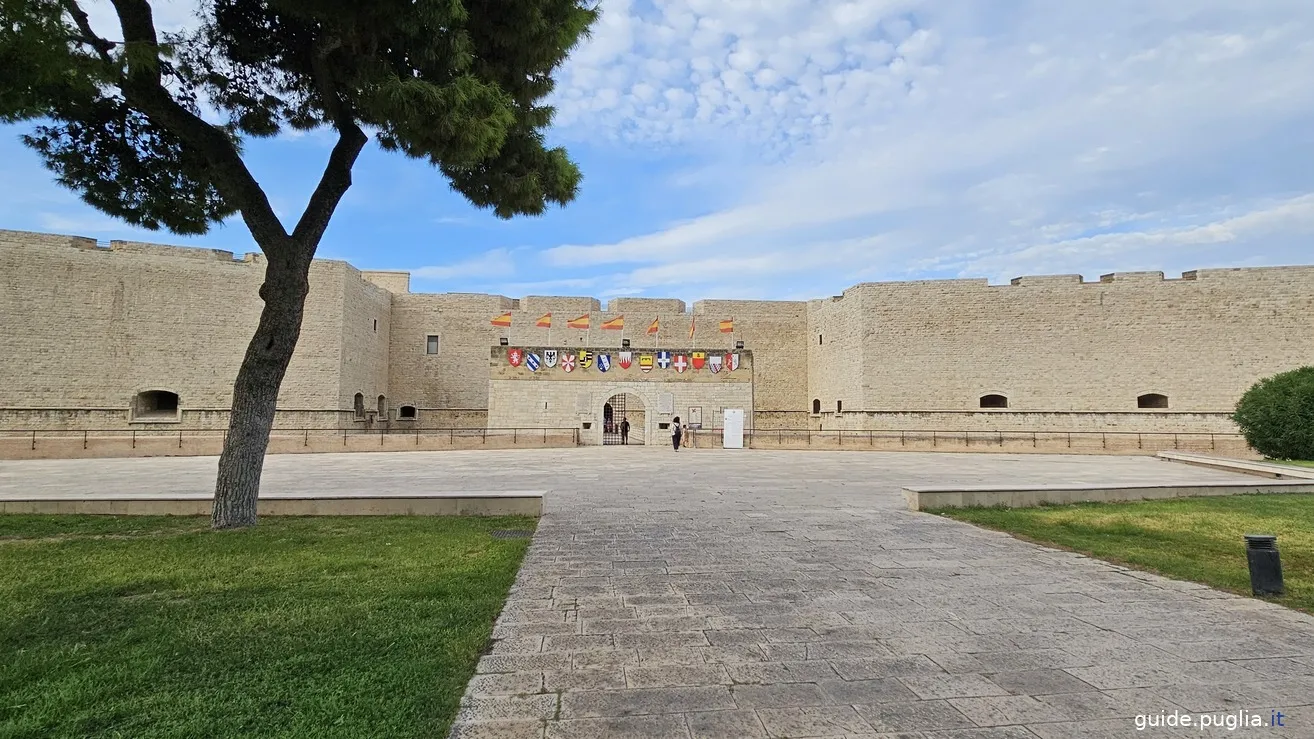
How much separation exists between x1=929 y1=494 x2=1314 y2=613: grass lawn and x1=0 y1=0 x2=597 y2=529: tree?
20.3ft

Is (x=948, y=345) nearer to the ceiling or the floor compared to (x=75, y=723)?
nearer to the ceiling

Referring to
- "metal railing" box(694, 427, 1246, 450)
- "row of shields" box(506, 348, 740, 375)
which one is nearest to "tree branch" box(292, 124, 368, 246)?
"row of shields" box(506, 348, 740, 375)

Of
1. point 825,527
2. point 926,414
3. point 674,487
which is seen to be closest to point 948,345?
point 926,414

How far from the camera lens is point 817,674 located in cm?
270

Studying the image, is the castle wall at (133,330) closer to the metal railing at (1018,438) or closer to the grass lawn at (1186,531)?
the metal railing at (1018,438)

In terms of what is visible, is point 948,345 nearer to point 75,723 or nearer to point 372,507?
point 372,507

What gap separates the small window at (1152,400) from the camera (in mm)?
23250

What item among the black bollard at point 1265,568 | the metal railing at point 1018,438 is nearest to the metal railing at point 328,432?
the metal railing at point 1018,438

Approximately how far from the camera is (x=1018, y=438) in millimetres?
22781

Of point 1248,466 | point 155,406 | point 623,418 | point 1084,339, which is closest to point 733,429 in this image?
point 623,418

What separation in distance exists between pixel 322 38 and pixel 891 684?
7.08 meters

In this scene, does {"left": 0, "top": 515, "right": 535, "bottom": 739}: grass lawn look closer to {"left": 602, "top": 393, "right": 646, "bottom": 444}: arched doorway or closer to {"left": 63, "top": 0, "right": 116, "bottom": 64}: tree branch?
{"left": 63, "top": 0, "right": 116, "bottom": 64}: tree branch

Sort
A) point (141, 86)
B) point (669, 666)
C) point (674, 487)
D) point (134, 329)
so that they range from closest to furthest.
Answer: point (669, 666) < point (141, 86) < point (674, 487) < point (134, 329)

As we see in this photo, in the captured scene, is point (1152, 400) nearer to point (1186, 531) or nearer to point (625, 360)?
point (625, 360)
